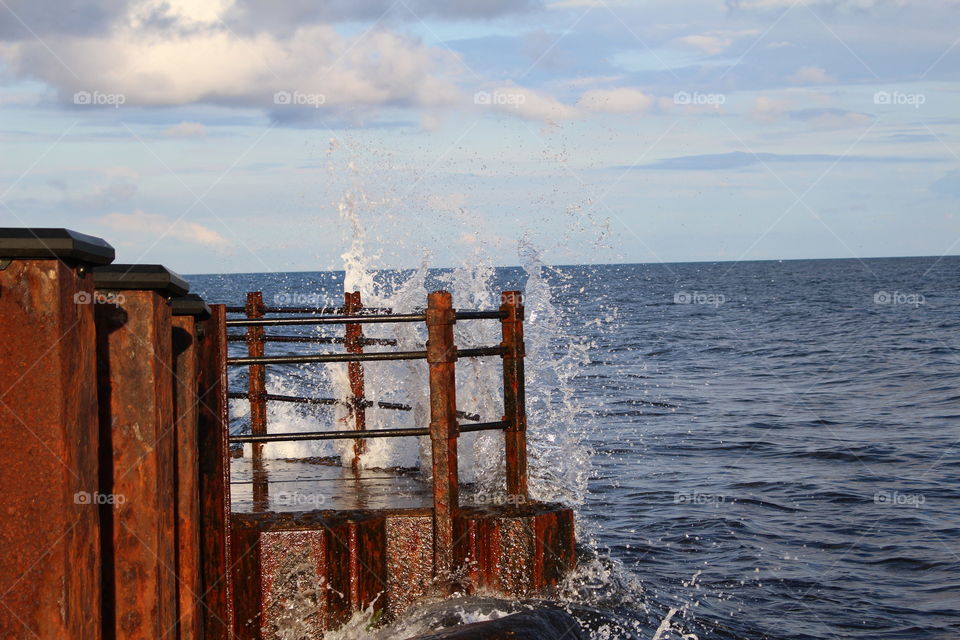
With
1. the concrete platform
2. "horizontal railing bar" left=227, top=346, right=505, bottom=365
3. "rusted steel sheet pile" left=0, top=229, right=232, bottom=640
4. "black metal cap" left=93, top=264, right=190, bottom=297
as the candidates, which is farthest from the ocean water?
"black metal cap" left=93, top=264, right=190, bottom=297

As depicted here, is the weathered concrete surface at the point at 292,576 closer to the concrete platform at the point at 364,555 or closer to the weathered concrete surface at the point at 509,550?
the concrete platform at the point at 364,555

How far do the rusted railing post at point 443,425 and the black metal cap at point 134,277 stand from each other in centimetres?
278

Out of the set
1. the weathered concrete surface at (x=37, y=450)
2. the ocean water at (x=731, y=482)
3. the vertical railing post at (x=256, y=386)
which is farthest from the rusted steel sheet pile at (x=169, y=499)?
the vertical railing post at (x=256, y=386)

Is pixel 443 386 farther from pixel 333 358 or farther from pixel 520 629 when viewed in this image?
pixel 520 629

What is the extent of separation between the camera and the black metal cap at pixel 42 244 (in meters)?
2.19

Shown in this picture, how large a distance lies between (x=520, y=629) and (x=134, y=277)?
2597mm

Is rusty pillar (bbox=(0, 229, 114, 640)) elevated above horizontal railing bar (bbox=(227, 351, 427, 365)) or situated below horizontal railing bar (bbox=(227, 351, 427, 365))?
below

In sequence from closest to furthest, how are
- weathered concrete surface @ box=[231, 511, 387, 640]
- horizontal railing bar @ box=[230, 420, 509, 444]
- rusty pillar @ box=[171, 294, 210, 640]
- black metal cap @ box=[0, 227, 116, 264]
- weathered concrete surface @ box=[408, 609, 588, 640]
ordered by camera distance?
black metal cap @ box=[0, 227, 116, 264], rusty pillar @ box=[171, 294, 210, 640], weathered concrete surface @ box=[408, 609, 588, 640], weathered concrete surface @ box=[231, 511, 387, 640], horizontal railing bar @ box=[230, 420, 509, 444]

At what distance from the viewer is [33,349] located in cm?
224

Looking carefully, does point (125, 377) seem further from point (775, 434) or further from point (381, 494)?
point (775, 434)

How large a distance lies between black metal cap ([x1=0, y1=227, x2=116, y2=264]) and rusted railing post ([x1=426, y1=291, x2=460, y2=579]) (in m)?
3.30

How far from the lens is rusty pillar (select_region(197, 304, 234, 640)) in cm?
390

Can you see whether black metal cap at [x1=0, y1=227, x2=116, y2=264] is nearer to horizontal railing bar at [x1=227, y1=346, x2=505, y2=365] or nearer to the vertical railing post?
horizontal railing bar at [x1=227, y1=346, x2=505, y2=365]

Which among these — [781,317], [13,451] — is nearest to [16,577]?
[13,451]
